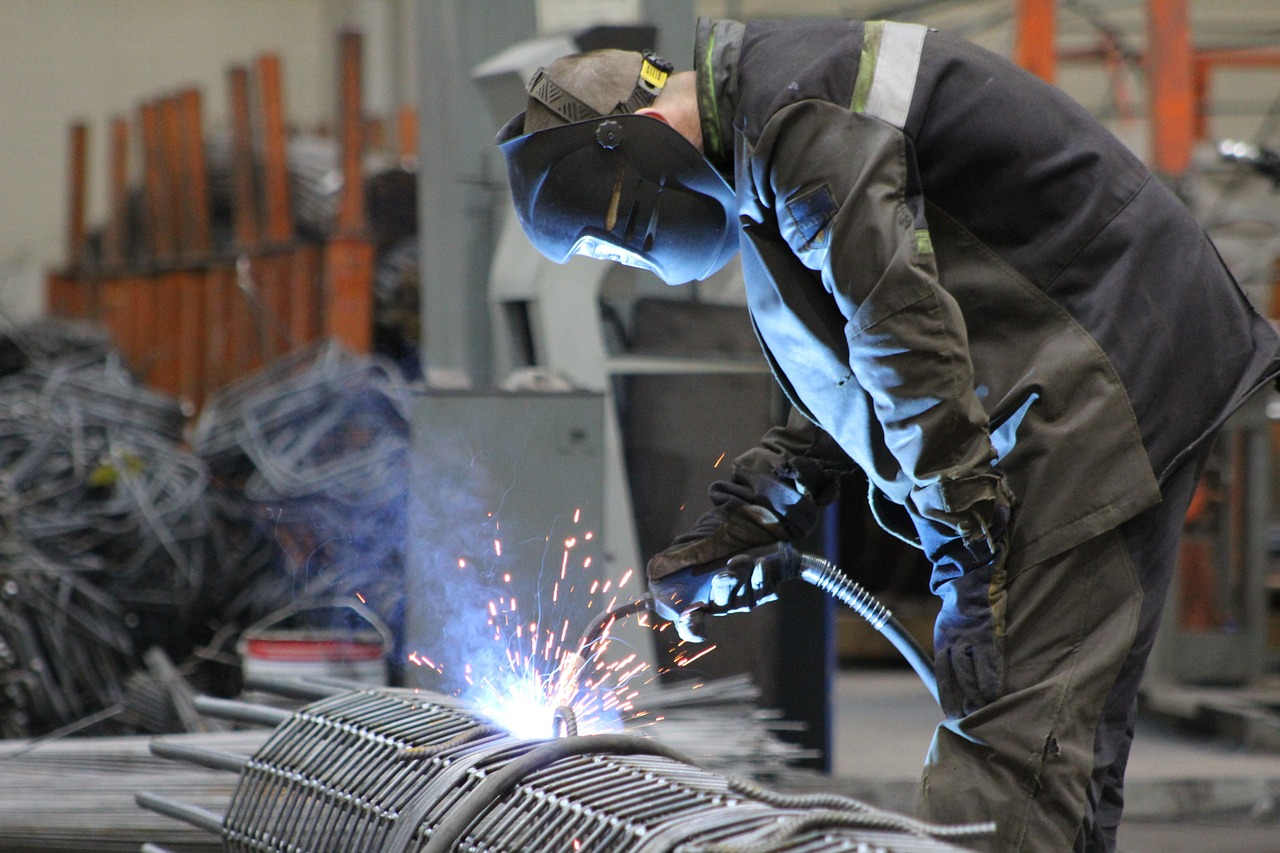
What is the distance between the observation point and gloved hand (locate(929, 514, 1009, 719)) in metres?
1.67

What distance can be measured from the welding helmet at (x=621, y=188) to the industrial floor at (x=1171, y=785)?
2.26m

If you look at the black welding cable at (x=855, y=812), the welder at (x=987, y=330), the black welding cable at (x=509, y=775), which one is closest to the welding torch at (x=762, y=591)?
the welder at (x=987, y=330)

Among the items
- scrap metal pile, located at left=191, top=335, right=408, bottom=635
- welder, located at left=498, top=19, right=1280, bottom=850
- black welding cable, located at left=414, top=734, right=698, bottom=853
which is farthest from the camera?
scrap metal pile, located at left=191, top=335, right=408, bottom=635

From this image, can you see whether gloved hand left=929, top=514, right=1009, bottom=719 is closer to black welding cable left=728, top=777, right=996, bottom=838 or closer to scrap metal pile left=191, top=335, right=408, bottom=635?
black welding cable left=728, top=777, right=996, bottom=838

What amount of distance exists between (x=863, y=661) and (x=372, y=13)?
825 centimetres

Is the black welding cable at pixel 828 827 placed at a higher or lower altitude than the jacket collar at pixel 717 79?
lower

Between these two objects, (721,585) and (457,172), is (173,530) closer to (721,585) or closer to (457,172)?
(457,172)

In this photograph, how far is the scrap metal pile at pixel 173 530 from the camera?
403cm

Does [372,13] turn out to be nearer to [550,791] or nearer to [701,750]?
[701,750]

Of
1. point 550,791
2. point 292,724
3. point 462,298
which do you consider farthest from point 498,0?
point 550,791

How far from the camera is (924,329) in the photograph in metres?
1.58

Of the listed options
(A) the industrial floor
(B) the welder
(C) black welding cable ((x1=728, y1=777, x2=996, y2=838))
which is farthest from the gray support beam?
(C) black welding cable ((x1=728, y1=777, x2=996, y2=838))

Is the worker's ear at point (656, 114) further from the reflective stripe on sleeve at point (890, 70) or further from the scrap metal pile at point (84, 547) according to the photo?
the scrap metal pile at point (84, 547)

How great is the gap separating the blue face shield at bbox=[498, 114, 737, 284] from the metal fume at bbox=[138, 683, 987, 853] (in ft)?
2.43
